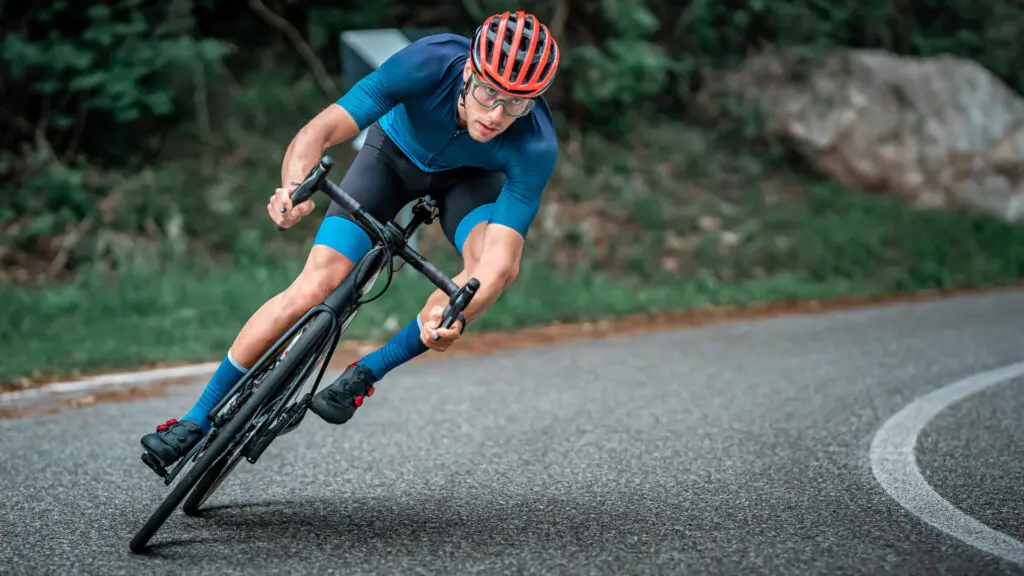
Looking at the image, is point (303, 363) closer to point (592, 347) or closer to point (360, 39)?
point (592, 347)

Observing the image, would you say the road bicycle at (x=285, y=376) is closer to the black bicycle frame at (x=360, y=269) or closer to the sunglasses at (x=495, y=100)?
the black bicycle frame at (x=360, y=269)

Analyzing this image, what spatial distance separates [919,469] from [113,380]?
5.48 meters

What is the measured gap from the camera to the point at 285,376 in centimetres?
455

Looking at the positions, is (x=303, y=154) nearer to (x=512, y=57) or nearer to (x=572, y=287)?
(x=512, y=57)

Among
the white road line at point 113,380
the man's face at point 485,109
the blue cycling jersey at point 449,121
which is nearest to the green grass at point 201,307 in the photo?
the white road line at point 113,380

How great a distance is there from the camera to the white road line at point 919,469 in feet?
14.9

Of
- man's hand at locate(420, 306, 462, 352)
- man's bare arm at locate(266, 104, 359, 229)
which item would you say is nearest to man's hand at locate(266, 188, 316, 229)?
man's bare arm at locate(266, 104, 359, 229)

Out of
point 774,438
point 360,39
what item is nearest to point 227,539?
point 774,438

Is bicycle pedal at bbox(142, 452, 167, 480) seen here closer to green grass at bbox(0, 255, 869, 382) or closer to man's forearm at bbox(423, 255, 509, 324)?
man's forearm at bbox(423, 255, 509, 324)

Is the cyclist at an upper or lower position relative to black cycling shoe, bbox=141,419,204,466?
upper

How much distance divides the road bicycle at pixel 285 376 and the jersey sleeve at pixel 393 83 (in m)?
0.36

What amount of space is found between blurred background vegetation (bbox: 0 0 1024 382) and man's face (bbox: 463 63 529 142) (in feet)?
16.3

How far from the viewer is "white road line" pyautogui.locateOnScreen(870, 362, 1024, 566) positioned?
453 cm

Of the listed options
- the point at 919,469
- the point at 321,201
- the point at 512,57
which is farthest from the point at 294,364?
the point at 321,201
